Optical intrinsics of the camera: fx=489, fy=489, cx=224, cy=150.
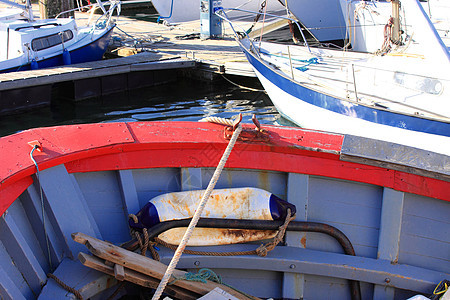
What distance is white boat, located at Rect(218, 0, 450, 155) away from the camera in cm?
829

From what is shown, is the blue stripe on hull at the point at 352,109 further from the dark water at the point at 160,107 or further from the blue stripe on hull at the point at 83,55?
the blue stripe on hull at the point at 83,55

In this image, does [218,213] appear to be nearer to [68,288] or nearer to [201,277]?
[201,277]

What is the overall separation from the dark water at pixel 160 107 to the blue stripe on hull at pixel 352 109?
157cm

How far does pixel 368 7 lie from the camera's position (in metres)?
13.5

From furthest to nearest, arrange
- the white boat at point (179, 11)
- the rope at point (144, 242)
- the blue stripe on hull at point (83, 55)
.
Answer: the white boat at point (179, 11), the blue stripe on hull at point (83, 55), the rope at point (144, 242)

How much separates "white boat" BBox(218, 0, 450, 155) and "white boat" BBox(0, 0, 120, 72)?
645 cm

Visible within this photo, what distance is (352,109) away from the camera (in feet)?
29.7

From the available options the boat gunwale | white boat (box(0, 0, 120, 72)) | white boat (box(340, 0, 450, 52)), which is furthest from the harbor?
white boat (box(0, 0, 120, 72))

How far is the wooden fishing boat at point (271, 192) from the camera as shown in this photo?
3594 mm

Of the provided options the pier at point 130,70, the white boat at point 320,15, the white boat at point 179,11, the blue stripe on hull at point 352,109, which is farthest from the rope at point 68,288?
the white boat at point 179,11

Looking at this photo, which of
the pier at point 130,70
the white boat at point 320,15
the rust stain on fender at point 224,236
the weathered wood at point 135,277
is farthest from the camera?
the white boat at point 320,15

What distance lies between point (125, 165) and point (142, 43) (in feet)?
48.3

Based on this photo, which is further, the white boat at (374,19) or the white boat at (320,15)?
the white boat at (320,15)

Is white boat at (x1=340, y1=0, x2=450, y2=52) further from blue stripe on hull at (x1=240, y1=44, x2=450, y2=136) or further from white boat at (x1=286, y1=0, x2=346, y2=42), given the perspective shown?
blue stripe on hull at (x1=240, y1=44, x2=450, y2=136)
